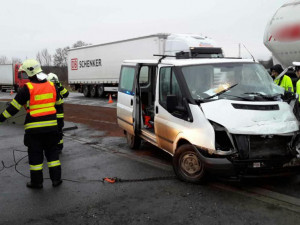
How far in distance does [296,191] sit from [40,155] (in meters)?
3.78

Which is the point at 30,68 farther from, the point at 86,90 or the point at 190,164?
the point at 86,90

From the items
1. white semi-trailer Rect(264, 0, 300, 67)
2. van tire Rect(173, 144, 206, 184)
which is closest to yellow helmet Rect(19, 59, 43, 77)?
van tire Rect(173, 144, 206, 184)

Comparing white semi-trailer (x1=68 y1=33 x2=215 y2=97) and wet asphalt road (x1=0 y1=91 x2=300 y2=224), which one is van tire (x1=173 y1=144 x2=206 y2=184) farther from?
white semi-trailer (x1=68 y1=33 x2=215 y2=97)

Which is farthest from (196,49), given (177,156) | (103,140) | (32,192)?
(32,192)

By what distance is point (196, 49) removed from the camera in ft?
50.9

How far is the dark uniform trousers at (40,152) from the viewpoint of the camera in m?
5.25

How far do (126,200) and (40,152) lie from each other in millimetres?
1571

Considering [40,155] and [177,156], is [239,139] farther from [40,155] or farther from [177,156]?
[40,155]

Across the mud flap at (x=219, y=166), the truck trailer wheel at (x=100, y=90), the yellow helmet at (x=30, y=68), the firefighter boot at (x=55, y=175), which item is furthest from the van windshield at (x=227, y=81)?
the truck trailer wheel at (x=100, y=90)

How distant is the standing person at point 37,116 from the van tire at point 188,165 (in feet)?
6.21

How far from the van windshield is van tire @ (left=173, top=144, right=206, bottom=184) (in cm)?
84

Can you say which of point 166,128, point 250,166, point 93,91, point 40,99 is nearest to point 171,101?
point 166,128

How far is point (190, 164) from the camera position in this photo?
533 cm

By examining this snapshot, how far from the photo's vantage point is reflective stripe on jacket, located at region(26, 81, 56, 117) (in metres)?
5.12
